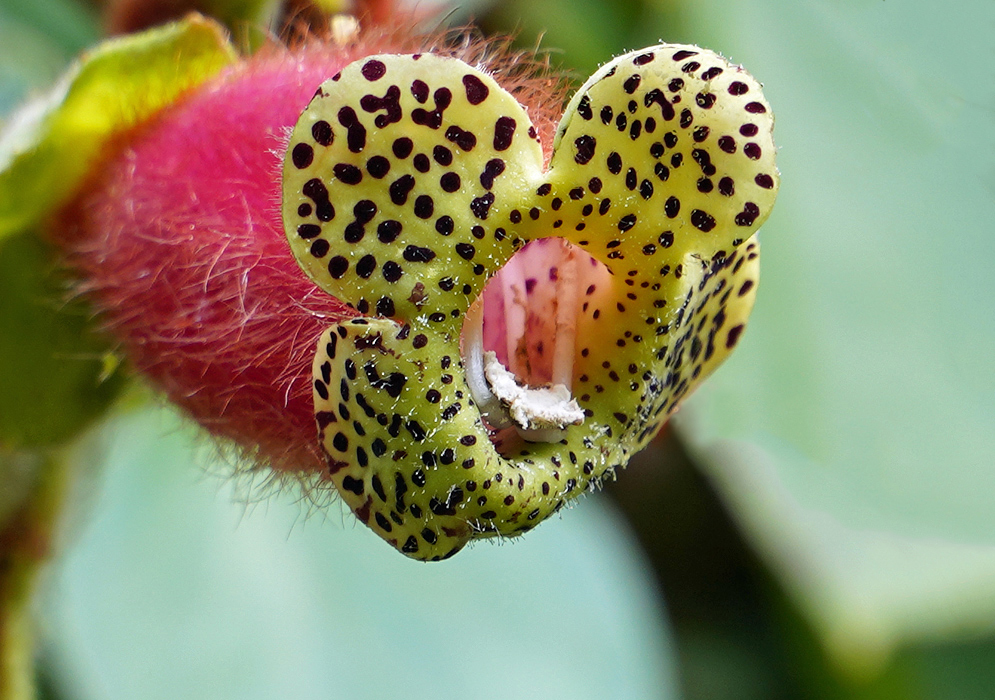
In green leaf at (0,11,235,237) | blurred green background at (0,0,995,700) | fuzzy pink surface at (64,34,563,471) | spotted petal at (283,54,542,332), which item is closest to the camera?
spotted petal at (283,54,542,332)

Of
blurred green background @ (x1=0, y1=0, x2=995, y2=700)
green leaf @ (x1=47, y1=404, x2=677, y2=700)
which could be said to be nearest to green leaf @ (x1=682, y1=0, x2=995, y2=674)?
blurred green background @ (x1=0, y1=0, x2=995, y2=700)

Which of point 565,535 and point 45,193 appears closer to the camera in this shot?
point 45,193

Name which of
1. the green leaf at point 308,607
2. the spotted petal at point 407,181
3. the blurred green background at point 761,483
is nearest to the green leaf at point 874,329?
the blurred green background at point 761,483

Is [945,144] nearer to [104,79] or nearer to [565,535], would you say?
[565,535]

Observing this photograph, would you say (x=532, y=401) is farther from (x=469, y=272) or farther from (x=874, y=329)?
(x=874, y=329)

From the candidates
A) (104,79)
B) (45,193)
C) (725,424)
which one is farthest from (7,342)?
(725,424)

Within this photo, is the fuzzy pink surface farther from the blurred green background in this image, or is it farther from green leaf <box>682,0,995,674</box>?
green leaf <box>682,0,995,674</box>
